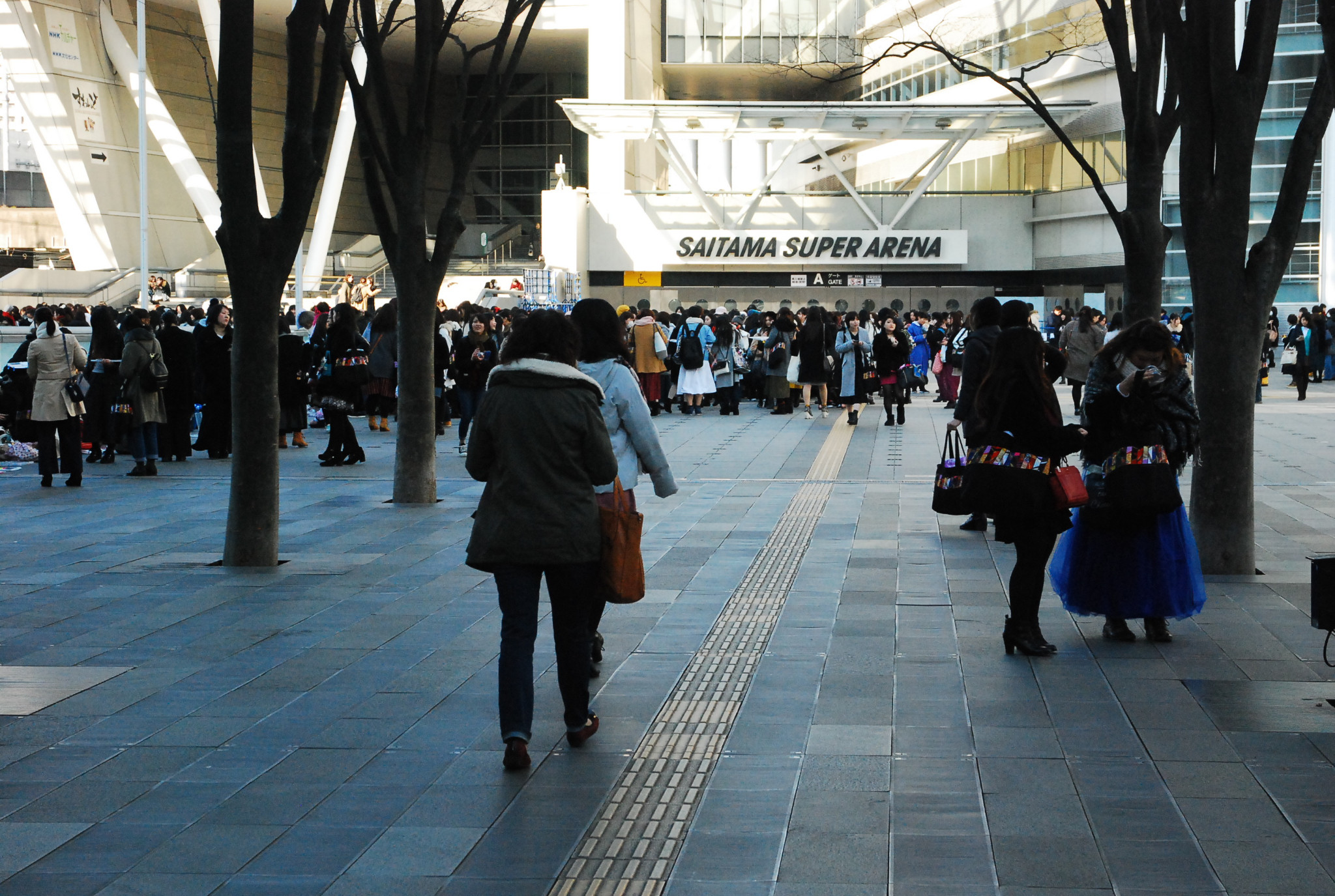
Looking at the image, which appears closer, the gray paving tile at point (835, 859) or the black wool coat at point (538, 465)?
the gray paving tile at point (835, 859)

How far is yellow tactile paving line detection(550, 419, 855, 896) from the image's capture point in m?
4.12

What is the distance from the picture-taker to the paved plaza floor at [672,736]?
13.7 feet

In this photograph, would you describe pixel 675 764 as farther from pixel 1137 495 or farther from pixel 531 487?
pixel 1137 495

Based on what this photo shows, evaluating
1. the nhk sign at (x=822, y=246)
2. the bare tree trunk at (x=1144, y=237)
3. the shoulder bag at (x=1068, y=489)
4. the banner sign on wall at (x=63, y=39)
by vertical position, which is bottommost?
the shoulder bag at (x=1068, y=489)

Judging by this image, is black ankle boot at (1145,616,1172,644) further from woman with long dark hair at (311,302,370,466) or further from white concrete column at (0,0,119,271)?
white concrete column at (0,0,119,271)

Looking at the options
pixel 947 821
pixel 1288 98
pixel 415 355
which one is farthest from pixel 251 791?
pixel 1288 98

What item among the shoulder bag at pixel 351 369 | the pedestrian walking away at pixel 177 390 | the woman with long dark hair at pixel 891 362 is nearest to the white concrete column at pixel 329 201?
the woman with long dark hair at pixel 891 362

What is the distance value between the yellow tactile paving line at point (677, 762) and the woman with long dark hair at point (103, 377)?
30.7 feet

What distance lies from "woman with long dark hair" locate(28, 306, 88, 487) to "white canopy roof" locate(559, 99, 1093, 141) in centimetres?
3017

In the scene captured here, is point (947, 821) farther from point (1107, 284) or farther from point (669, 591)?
point (1107, 284)

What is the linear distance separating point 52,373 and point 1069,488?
1078cm

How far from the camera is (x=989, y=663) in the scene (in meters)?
6.70

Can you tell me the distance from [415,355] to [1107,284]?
3771cm

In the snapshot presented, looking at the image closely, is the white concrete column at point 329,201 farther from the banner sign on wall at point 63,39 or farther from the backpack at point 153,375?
the backpack at point 153,375
